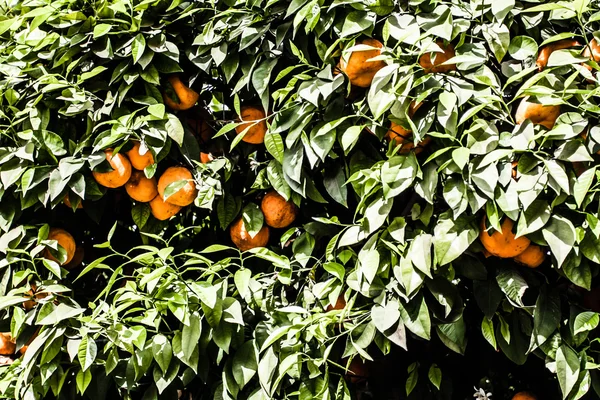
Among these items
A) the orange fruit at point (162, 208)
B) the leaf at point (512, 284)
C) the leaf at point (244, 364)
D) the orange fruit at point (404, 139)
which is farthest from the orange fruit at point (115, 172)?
the leaf at point (512, 284)

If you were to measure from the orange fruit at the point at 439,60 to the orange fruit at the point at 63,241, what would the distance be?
37.2 inches

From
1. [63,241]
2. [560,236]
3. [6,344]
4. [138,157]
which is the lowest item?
[6,344]

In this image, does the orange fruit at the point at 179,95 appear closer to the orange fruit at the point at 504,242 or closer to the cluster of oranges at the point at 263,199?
the cluster of oranges at the point at 263,199

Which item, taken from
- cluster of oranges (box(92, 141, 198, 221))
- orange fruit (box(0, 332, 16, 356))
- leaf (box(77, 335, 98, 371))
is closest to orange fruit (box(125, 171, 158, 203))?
cluster of oranges (box(92, 141, 198, 221))

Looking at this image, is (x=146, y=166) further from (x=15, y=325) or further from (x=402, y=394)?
(x=402, y=394)

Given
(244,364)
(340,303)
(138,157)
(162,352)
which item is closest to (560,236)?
(340,303)

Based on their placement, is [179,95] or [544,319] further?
[179,95]

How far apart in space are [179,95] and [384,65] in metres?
0.54

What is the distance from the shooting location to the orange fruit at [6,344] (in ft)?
5.95

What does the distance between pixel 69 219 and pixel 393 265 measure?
3.07ft

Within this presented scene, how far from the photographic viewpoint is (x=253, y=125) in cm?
Answer: 163

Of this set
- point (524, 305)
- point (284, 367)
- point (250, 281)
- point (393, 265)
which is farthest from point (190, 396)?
point (524, 305)

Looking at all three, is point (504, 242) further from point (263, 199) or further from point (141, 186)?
point (141, 186)

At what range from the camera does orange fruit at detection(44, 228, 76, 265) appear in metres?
1.74
